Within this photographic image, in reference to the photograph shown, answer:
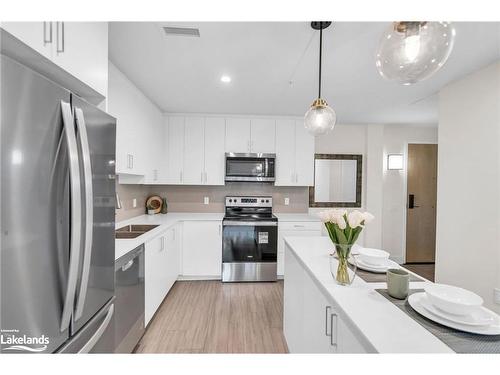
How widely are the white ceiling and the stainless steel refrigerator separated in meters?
1.06

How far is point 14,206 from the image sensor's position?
68 cm

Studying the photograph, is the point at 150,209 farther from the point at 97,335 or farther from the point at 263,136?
the point at 97,335

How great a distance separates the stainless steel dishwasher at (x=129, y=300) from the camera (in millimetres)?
1581

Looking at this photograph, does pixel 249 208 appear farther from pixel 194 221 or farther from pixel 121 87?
pixel 121 87

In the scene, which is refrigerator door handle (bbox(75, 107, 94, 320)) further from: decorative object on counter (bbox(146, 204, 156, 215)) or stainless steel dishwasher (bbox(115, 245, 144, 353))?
decorative object on counter (bbox(146, 204, 156, 215))

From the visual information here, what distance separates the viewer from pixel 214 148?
139 inches

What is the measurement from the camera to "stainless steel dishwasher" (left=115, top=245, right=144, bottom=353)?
1581 mm

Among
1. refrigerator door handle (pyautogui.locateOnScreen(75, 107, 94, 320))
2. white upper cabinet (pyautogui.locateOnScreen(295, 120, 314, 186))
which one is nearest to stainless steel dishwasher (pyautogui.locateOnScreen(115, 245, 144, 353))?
refrigerator door handle (pyautogui.locateOnScreen(75, 107, 94, 320))

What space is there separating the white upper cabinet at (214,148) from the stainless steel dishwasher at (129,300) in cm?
175

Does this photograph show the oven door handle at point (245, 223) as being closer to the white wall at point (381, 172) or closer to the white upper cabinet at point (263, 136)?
the white upper cabinet at point (263, 136)

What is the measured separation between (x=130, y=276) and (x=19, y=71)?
149 cm

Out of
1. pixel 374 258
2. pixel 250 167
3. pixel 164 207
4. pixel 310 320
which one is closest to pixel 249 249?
pixel 250 167

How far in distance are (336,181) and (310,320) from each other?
3063 millimetres
